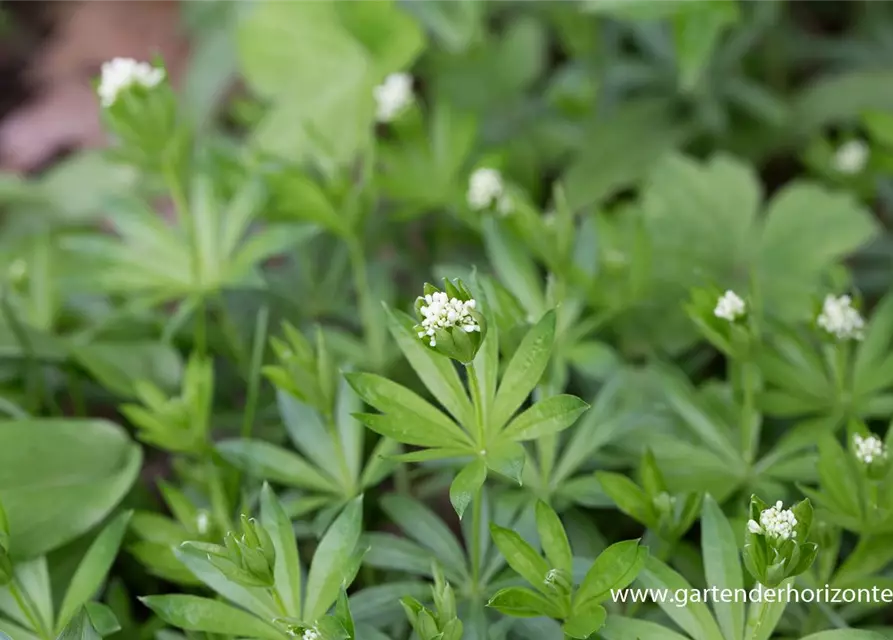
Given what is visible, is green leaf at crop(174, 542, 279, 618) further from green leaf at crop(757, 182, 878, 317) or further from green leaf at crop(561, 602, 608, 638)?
green leaf at crop(757, 182, 878, 317)

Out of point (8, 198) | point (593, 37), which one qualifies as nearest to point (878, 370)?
point (593, 37)

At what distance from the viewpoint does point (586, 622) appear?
0.88 meters

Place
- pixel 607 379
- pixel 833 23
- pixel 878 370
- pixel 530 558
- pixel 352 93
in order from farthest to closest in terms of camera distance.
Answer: pixel 833 23 < pixel 352 93 < pixel 607 379 < pixel 878 370 < pixel 530 558

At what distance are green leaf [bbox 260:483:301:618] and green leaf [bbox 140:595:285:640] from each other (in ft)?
0.12

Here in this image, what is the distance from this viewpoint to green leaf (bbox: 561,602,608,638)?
0.87m

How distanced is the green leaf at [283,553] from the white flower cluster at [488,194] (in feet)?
2.00

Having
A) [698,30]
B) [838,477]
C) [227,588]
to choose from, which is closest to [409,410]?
[227,588]

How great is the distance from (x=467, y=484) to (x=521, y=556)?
0.10 meters

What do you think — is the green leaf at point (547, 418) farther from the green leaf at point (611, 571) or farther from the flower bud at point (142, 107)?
the flower bud at point (142, 107)

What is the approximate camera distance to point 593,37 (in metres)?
1.72

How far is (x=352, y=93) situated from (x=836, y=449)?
3.59 feet

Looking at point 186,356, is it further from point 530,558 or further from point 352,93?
point 530,558

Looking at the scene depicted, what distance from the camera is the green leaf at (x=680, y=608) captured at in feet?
2.97

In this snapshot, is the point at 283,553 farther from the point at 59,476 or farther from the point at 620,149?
the point at 620,149
